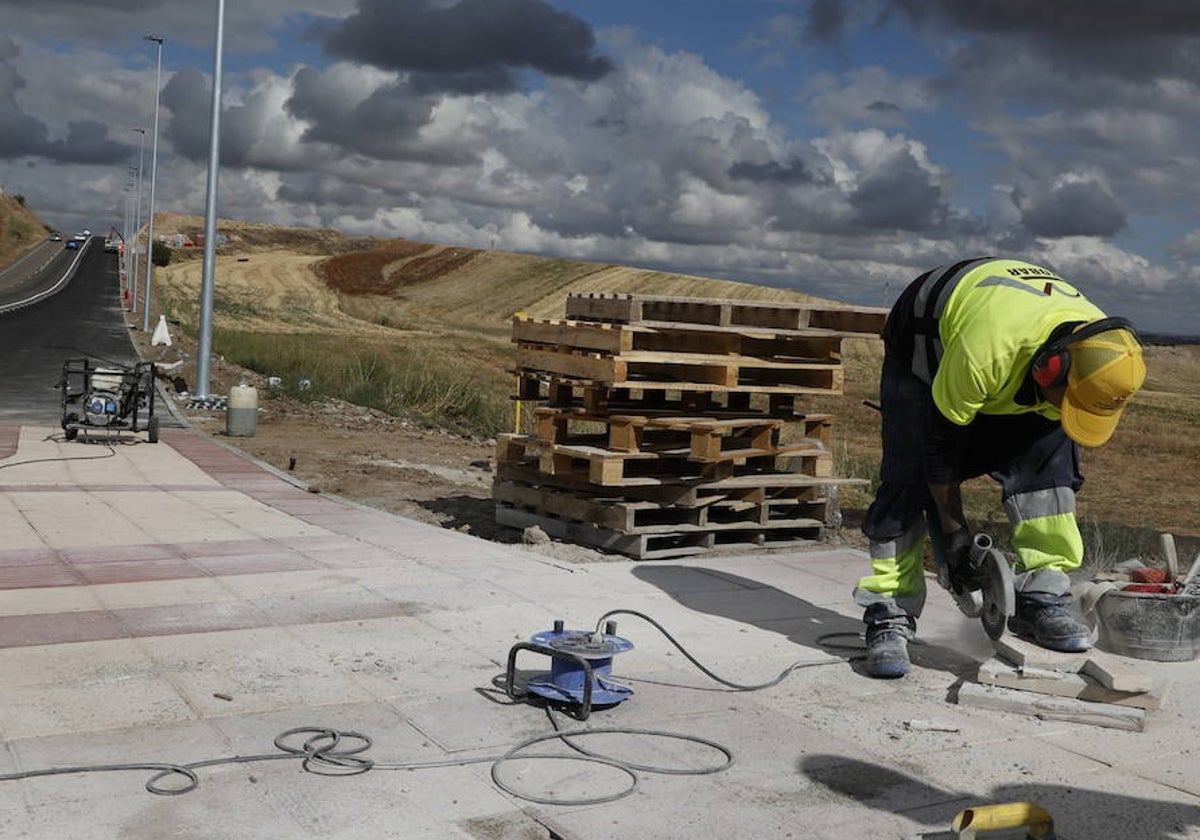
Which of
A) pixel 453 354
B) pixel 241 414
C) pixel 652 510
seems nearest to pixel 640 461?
pixel 652 510

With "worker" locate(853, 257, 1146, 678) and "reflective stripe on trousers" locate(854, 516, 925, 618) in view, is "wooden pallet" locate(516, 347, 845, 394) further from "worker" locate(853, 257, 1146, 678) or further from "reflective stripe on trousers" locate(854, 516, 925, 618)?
"reflective stripe on trousers" locate(854, 516, 925, 618)

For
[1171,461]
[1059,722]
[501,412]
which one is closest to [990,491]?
[501,412]

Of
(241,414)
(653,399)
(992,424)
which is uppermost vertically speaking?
(992,424)

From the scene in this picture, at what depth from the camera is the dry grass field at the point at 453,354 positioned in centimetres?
1672

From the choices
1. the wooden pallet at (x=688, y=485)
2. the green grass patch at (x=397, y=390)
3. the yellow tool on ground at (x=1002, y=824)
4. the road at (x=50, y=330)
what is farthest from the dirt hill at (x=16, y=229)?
the yellow tool on ground at (x=1002, y=824)

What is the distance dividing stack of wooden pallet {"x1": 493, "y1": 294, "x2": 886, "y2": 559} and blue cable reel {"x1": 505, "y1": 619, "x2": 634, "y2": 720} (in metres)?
3.55

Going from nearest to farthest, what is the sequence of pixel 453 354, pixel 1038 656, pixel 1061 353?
pixel 1061 353 < pixel 1038 656 < pixel 453 354

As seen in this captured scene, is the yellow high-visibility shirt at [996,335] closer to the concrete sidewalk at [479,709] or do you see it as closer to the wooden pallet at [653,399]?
the concrete sidewalk at [479,709]

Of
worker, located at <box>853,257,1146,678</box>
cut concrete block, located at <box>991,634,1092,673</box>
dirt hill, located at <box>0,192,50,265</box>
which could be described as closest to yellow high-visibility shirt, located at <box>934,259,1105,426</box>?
worker, located at <box>853,257,1146,678</box>

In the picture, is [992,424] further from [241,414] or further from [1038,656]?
[241,414]

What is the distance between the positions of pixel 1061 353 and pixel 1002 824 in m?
2.52

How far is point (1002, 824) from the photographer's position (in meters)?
3.92

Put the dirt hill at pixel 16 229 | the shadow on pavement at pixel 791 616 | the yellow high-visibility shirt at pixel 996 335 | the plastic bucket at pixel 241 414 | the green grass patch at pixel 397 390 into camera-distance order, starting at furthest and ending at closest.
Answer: the dirt hill at pixel 16 229
the green grass patch at pixel 397 390
the plastic bucket at pixel 241 414
the shadow on pavement at pixel 791 616
the yellow high-visibility shirt at pixel 996 335

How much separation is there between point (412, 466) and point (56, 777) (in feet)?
35.3
